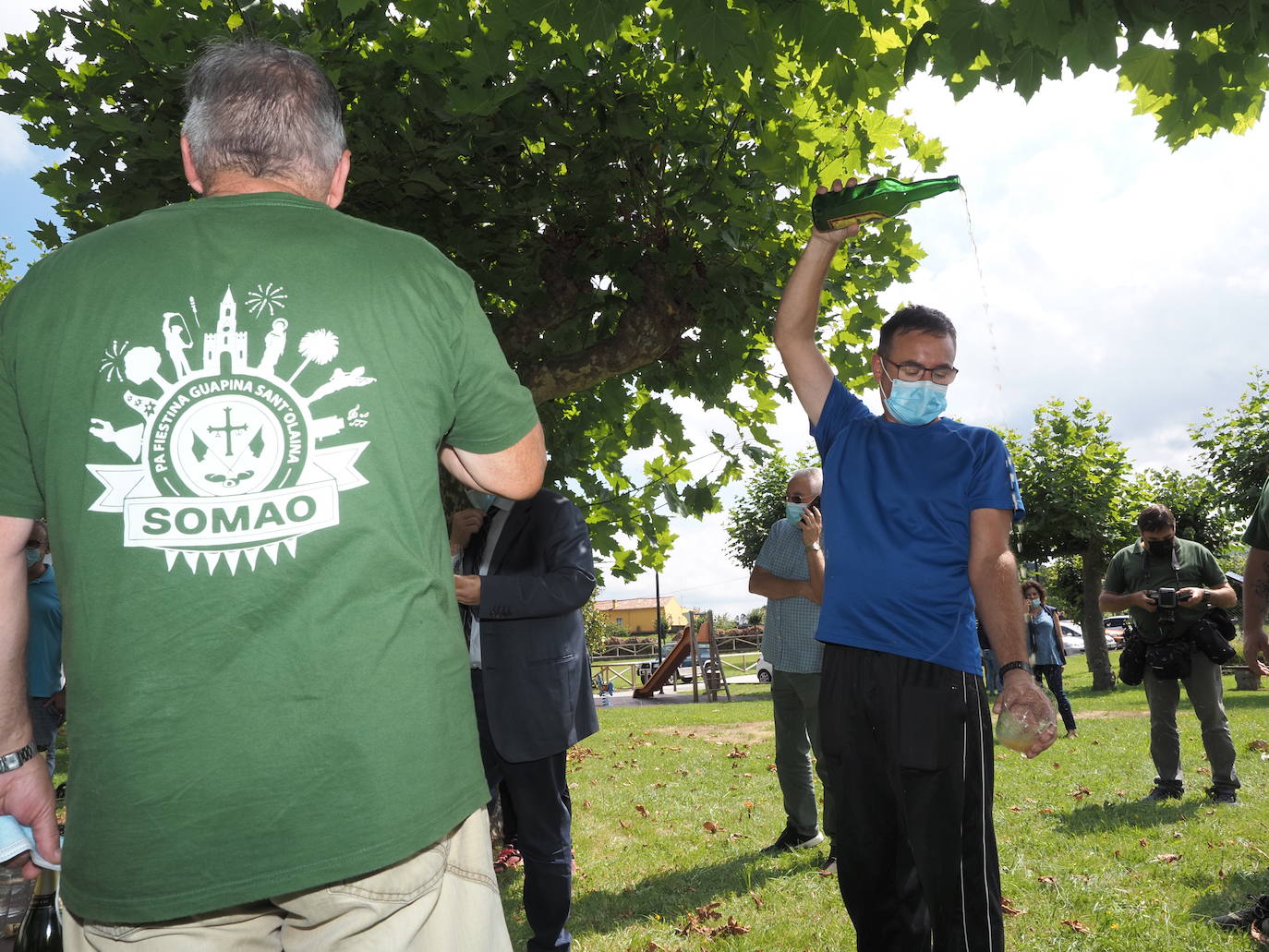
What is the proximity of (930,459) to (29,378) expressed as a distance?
2562 mm

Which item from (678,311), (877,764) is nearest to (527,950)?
(877,764)

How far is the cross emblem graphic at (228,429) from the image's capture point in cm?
148

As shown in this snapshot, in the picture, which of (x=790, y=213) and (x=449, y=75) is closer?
(x=449, y=75)

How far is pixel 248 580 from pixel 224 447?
0.21 meters

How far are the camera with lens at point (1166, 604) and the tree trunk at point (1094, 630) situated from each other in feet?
44.0

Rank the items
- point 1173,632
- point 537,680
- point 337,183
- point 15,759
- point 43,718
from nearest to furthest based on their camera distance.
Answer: point 15,759 < point 337,183 < point 537,680 < point 43,718 < point 1173,632

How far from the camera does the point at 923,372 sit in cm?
332

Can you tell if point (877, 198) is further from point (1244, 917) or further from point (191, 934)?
point (1244, 917)

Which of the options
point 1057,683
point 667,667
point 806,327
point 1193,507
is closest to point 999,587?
point 806,327

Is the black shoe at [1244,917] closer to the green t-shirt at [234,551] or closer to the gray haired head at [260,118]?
the green t-shirt at [234,551]

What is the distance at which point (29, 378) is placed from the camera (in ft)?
5.04

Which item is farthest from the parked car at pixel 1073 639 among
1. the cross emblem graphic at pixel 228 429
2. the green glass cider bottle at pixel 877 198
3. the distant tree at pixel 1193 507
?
the cross emblem graphic at pixel 228 429

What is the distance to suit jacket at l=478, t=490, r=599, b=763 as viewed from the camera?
13.4ft

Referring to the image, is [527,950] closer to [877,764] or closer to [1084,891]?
[877,764]
